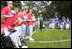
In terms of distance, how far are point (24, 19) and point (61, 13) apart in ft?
1.27

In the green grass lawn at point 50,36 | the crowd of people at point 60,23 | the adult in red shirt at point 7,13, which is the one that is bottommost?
the green grass lawn at point 50,36

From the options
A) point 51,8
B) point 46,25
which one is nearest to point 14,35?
point 46,25

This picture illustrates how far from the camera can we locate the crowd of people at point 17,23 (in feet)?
6.13

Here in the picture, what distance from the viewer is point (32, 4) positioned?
194 cm

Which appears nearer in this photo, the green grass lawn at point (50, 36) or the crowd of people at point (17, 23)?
the crowd of people at point (17, 23)

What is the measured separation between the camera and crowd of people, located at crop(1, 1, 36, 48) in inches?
73.5

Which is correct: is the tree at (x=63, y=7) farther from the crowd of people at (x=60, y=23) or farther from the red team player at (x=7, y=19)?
the red team player at (x=7, y=19)

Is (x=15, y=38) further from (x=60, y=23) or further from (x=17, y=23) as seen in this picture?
(x=60, y=23)

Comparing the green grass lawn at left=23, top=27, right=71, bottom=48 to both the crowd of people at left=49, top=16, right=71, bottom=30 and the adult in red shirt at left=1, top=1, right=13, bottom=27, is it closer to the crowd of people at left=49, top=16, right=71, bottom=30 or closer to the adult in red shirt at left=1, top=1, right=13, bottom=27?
the crowd of people at left=49, top=16, right=71, bottom=30

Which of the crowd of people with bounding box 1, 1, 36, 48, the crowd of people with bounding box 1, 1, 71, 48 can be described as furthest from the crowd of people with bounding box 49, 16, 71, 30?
the crowd of people with bounding box 1, 1, 36, 48

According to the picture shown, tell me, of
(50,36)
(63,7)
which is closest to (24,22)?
(50,36)

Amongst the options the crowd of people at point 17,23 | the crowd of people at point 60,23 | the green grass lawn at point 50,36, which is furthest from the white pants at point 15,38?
the crowd of people at point 60,23

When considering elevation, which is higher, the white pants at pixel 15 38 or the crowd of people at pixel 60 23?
the crowd of people at pixel 60 23

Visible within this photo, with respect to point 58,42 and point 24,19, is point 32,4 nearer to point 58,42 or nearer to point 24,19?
point 24,19
